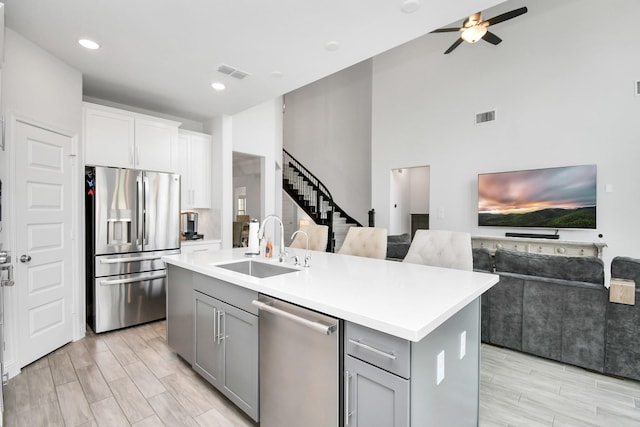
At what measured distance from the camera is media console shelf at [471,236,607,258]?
4818 millimetres

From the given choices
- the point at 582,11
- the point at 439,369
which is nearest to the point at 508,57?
the point at 582,11

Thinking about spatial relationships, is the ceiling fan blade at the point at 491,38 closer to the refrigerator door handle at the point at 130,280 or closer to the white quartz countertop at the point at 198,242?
the white quartz countertop at the point at 198,242

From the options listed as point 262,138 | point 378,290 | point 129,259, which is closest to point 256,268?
point 378,290

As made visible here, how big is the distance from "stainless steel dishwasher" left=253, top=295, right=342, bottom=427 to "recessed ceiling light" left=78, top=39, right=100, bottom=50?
9.06ft

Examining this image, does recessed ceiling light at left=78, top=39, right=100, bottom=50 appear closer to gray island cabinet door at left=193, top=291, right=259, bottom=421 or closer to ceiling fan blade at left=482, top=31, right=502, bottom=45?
gray island cabinet door at left=193, top=291, right=259, bottom=421

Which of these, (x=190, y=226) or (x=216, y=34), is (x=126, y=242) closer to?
(x=190, y=226)

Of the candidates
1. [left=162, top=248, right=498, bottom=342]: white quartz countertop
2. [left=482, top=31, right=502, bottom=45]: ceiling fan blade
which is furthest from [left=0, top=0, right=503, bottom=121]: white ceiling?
[left=482, top=31, right=502, bottom=45]: ceiling fan blade

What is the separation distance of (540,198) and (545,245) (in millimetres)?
790

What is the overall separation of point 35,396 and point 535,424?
3.40 meters

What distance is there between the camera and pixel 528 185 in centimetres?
538

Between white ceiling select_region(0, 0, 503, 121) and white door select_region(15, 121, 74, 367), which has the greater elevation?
white ceiling select_region(0, 0, 503, 121)

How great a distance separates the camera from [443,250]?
2479 mm

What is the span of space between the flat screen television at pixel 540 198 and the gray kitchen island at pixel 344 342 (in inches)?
168

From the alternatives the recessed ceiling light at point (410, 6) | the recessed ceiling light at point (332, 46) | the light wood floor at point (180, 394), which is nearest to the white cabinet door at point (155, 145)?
the light wood floor at point (180, 394)
